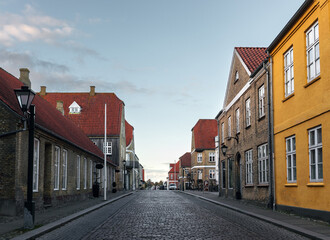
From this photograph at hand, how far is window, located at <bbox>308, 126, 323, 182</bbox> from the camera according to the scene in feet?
45.1

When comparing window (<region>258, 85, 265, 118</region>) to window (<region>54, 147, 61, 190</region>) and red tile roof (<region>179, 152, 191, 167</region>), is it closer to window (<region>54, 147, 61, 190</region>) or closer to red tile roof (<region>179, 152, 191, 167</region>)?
window (<region>54, 147, 61, 190</region>)

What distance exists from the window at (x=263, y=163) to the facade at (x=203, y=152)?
1963 inches

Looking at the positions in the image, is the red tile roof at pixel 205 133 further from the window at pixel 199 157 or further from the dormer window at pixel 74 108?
the dormer window at pixel 74 108

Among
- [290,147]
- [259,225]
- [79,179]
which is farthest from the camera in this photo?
[79,179]

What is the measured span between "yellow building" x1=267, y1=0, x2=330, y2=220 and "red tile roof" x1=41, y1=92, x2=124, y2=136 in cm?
3410

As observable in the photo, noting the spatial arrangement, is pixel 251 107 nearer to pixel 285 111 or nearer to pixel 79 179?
pixel 285 111

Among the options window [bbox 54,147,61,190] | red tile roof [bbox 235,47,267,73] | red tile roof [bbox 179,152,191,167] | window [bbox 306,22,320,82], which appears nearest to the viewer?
window [bbox 306,22,320,82]

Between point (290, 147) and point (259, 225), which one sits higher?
point (290, 147)

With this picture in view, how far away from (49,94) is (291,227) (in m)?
47.8

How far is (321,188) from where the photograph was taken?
13.4 meters

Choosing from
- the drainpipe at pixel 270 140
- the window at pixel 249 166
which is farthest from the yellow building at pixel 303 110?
the window at pixel 249 166

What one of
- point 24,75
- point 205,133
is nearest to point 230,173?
point 24,75

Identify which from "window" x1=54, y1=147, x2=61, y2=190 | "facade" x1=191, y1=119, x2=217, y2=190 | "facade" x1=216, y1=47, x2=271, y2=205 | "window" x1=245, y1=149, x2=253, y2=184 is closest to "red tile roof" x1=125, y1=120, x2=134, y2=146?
"facade" x1=191, y1=119, x2=217, y2=190

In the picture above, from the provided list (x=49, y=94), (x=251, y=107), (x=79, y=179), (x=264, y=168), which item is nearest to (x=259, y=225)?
(x=264, y=168)
